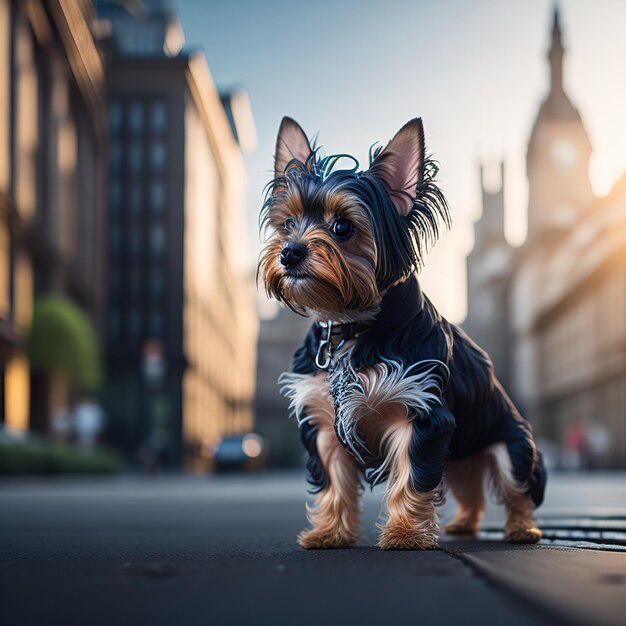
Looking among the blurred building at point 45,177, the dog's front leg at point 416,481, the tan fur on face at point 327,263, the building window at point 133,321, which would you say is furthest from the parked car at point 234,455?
the tan fur on face at point 327,263

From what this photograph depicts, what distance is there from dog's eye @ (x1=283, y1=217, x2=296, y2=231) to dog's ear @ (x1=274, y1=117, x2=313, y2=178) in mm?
316

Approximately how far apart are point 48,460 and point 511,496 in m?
25.9

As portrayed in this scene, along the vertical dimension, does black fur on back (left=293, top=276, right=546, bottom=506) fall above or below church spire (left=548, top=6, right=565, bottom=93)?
below

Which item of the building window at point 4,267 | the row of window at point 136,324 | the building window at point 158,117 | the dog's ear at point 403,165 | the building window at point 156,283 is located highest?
the building window at point 158,117

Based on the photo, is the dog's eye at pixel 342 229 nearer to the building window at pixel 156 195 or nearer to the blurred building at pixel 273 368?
the building window at pixel 156 195

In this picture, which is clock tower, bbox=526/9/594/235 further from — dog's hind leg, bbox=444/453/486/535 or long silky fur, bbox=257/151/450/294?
long silky fur, bbox=257/151/450/294

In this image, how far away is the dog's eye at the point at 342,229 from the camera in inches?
157

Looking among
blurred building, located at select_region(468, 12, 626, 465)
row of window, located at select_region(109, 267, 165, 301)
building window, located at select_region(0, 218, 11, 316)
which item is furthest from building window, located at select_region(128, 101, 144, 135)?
building window, located at select_region(0, 218, 11, 316)

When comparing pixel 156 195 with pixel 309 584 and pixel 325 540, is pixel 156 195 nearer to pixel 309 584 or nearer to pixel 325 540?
pixel 325 540

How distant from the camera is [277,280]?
4027 millimetres

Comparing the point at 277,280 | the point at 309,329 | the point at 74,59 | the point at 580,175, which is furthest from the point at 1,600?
the point at 580,175

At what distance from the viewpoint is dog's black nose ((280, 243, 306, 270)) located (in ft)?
12.9

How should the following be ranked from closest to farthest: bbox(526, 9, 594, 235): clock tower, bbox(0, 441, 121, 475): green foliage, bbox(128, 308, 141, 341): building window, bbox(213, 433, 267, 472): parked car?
bbox(0, 441, 121, 475): green foliage, bbox(213, 433, 267, 472): parked car, bbox(128, 308, 141, 341): building window, bbox(526, 9, 594, 235): clock tower

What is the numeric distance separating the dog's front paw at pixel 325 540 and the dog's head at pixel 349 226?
842 millimetres
